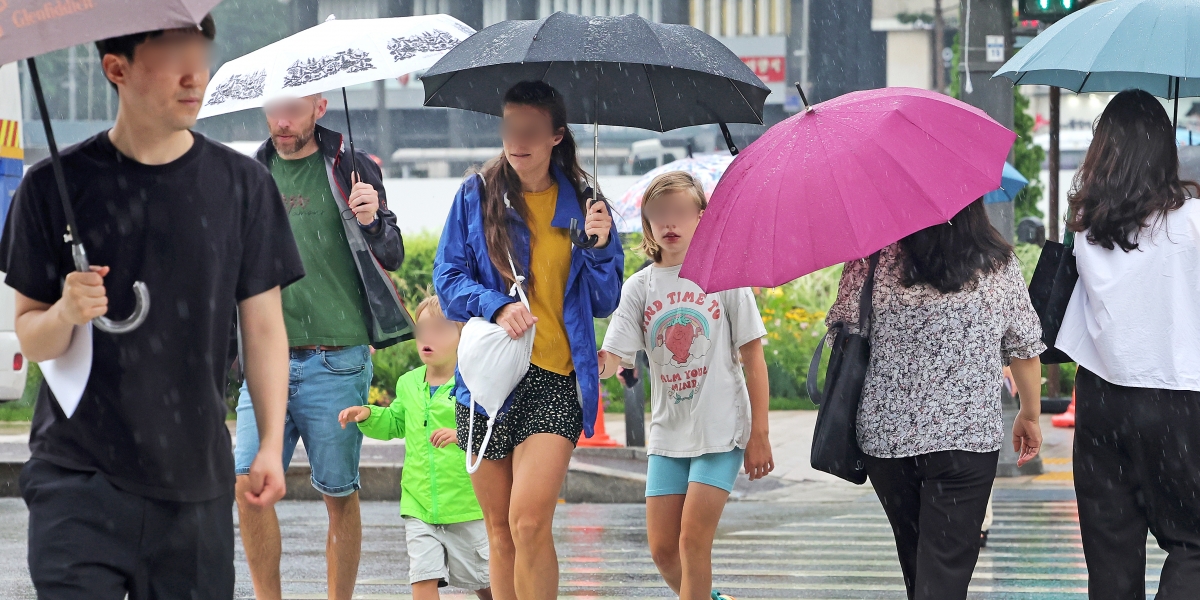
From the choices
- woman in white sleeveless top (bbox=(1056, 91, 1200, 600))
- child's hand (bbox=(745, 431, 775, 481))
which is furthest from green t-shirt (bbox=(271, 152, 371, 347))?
woman in white sleeveless top (bbox=(1056, 91, 1200, 600))

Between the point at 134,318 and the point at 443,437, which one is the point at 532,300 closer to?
the point at 443,437

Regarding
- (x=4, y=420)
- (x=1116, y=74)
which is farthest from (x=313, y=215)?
(x=4, y=420)

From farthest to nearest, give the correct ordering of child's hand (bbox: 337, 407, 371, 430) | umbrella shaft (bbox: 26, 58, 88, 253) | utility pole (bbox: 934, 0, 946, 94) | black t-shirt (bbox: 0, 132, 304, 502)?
utility pole (bbox: 934, 0, 946, 94) → child's hand (bbox: 337, 407, 371, 430) → black t-shirt (bbox: 0, 132, 304, 502) → umbrella shaft (bbox: 26, 58, 88, 253)

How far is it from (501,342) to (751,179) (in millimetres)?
1040

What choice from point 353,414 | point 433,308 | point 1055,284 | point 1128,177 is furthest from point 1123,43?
point 353,414

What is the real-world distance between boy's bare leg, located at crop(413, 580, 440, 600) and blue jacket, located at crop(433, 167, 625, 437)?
1.00 meters

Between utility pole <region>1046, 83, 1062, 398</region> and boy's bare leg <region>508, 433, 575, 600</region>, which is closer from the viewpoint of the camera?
boy's bare leg <region>508, 433, 575, 600</region>

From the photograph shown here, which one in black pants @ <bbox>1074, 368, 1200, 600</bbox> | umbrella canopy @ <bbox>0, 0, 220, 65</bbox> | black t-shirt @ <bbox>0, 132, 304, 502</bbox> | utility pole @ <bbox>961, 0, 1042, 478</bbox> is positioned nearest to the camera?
umbrella canopy @ <bbox>0, 0, 220, 65</bbox>

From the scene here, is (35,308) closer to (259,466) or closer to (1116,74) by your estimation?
(259,466)

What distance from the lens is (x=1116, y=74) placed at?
19.5ft

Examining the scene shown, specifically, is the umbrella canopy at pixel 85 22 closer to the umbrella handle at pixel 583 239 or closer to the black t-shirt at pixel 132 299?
the black t-shirt at pixel 132 299

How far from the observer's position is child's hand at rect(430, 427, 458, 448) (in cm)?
564

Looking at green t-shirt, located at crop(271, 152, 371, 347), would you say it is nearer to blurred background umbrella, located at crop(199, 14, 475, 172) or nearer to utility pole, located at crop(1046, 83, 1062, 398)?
blurred background umbrella, located at crop(199, 14, 475, 172)

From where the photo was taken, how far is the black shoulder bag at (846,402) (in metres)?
4.58
